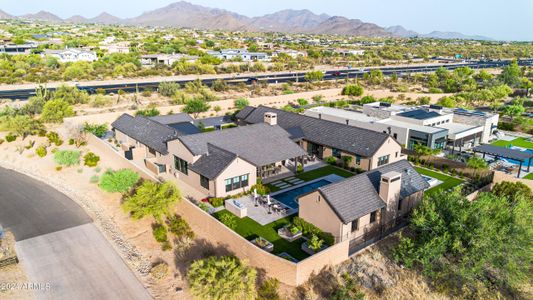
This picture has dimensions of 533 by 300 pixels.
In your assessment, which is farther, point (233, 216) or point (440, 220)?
point (233, 216)

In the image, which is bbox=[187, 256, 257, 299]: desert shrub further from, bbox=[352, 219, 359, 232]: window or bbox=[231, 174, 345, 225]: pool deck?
bbox=[352, 219, 359, 232]: window

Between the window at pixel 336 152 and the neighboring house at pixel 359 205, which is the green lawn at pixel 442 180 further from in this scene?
the window at pixel 336 152

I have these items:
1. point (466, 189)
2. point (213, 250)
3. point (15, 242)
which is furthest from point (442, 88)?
point (15, 242)

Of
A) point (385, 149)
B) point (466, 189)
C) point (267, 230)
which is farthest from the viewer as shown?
point (385, 149)

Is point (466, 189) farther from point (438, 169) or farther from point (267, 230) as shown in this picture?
point (267, 230)

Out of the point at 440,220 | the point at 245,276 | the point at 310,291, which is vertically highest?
the point at 440,220

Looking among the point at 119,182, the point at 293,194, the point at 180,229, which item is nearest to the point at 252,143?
the point at 293,194
